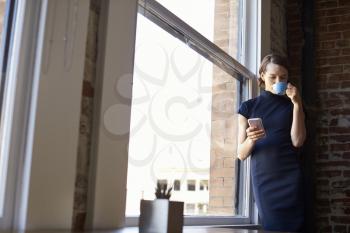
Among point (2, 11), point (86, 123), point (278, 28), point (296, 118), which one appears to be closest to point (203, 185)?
point (296, 118)

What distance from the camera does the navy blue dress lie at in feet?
8.32

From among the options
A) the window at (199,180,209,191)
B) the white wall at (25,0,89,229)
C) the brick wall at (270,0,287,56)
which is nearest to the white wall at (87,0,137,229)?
the white wall at (25,0,89,229)

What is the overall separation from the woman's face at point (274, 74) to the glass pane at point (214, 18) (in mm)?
572

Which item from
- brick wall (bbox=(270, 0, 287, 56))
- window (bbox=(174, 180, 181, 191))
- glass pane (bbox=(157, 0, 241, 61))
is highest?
brick wall (bbox=(270, 0, 287, 56))

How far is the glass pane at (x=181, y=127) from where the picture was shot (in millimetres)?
2299

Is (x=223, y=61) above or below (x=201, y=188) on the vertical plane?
above

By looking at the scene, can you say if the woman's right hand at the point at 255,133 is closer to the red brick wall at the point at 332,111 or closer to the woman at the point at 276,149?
the woman at the point at 276,149

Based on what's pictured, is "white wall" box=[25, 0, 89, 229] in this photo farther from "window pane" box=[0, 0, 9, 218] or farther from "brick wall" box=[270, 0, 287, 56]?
"brick wall" box=[270, 0, 287, 56]

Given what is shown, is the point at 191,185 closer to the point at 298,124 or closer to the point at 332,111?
the point at 298,124

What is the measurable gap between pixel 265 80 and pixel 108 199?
4.15ft

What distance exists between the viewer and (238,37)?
3.74m

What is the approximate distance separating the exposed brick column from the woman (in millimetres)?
495

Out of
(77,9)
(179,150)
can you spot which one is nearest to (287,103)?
(179,150)

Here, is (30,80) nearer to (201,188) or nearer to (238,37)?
(201,188)
